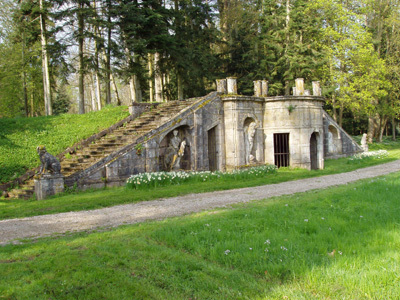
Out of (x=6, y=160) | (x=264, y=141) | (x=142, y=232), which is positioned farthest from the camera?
(x=264, y=141)

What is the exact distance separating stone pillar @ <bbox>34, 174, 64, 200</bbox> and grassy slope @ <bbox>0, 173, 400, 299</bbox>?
591cm

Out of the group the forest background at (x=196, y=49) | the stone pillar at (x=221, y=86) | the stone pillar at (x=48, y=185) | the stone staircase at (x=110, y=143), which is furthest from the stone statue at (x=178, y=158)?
the forest background at (x=196, y=49)

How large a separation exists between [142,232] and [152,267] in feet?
6.05

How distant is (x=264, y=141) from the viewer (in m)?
19.5

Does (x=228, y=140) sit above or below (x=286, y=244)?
above

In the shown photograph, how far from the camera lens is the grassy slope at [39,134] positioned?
15.6 metres

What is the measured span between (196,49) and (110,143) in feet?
50.6

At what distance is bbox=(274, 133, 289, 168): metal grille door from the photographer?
20.1m

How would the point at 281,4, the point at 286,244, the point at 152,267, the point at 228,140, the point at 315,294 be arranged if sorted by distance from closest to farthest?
1. the point at 315,294
2. the point at 152,267
3. the point at 286,244
4. the point at 228,140
5. the point at 281,4

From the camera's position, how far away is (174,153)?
1593 cm

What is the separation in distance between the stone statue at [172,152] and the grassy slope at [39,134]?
13.5ft

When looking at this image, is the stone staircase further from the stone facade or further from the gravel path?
the gravel path

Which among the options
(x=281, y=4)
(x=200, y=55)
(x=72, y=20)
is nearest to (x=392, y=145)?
(x=281, y=4)

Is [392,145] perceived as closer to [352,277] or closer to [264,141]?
[264,141]
